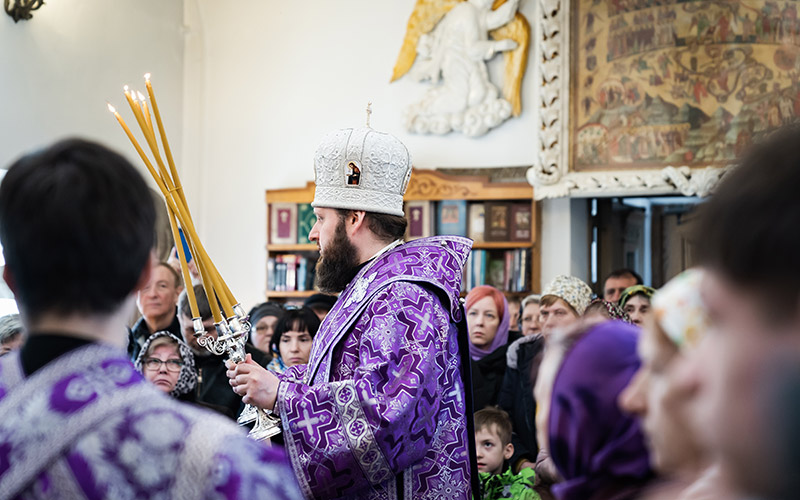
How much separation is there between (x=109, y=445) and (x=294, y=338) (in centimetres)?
329

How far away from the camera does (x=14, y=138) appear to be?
6.12 meters

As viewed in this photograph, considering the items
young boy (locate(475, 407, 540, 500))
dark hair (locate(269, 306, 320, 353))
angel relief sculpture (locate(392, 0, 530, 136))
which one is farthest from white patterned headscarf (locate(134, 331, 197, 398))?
angel relief sculpture (locate(392, 0, 530, 136))

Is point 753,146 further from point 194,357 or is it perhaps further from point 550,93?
point 550,93

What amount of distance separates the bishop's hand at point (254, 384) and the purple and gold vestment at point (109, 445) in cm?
114

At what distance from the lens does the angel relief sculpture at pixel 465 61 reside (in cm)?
730

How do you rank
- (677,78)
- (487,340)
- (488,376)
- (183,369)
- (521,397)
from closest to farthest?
1. (183,369)
2. (521,397)
3. (488,376)
4. (487,340)
5. (677,78)

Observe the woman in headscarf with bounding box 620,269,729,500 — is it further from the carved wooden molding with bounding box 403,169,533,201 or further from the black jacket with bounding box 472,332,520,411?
the carved wooden molding with bounding box 403,169,533,201

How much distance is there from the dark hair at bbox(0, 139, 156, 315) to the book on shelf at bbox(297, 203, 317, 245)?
6.72m

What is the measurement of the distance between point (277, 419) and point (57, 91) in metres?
5.16

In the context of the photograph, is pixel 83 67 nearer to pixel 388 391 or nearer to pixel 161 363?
pixel 161 363

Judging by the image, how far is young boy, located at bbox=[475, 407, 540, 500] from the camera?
3.39 m

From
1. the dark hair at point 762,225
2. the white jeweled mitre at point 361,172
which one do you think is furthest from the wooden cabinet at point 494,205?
the dark hair at point 762,225

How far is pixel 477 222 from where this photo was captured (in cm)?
732

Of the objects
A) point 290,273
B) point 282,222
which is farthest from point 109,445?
point 282,222
